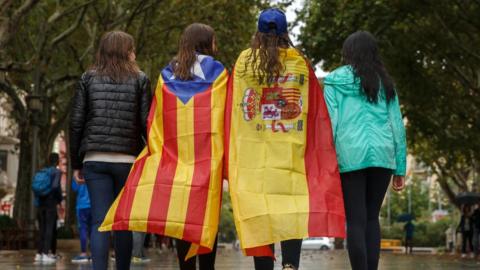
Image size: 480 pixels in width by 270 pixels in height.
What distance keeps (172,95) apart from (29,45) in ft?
95.7

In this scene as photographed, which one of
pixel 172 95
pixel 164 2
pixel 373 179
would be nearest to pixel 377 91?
pixel 373 179

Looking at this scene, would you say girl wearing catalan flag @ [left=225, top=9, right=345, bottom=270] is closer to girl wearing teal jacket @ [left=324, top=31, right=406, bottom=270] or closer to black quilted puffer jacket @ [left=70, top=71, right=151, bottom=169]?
girl wearing teal jacket @ [left=324, top=31, right=406, bottom=270]

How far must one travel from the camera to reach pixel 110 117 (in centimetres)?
861

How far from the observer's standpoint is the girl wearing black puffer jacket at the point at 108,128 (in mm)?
8414

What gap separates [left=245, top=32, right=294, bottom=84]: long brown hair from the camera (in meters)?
7.82

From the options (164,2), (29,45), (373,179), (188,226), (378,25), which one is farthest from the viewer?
(29,45)

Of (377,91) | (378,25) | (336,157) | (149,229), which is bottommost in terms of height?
(149,229)

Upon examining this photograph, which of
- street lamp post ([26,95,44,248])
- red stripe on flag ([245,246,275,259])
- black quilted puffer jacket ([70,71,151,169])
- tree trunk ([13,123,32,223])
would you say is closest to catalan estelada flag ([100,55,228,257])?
red stripe on flag ([245,246,275,259])

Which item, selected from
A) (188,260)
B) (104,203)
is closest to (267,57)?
(188,260)

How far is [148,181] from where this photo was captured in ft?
25.9

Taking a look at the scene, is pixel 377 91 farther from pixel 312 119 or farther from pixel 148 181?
pixel 148 181

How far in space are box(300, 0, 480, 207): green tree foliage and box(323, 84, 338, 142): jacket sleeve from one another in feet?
65.4

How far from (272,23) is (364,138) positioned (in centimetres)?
110

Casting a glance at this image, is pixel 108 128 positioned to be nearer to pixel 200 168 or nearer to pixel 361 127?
pixel 200 168
